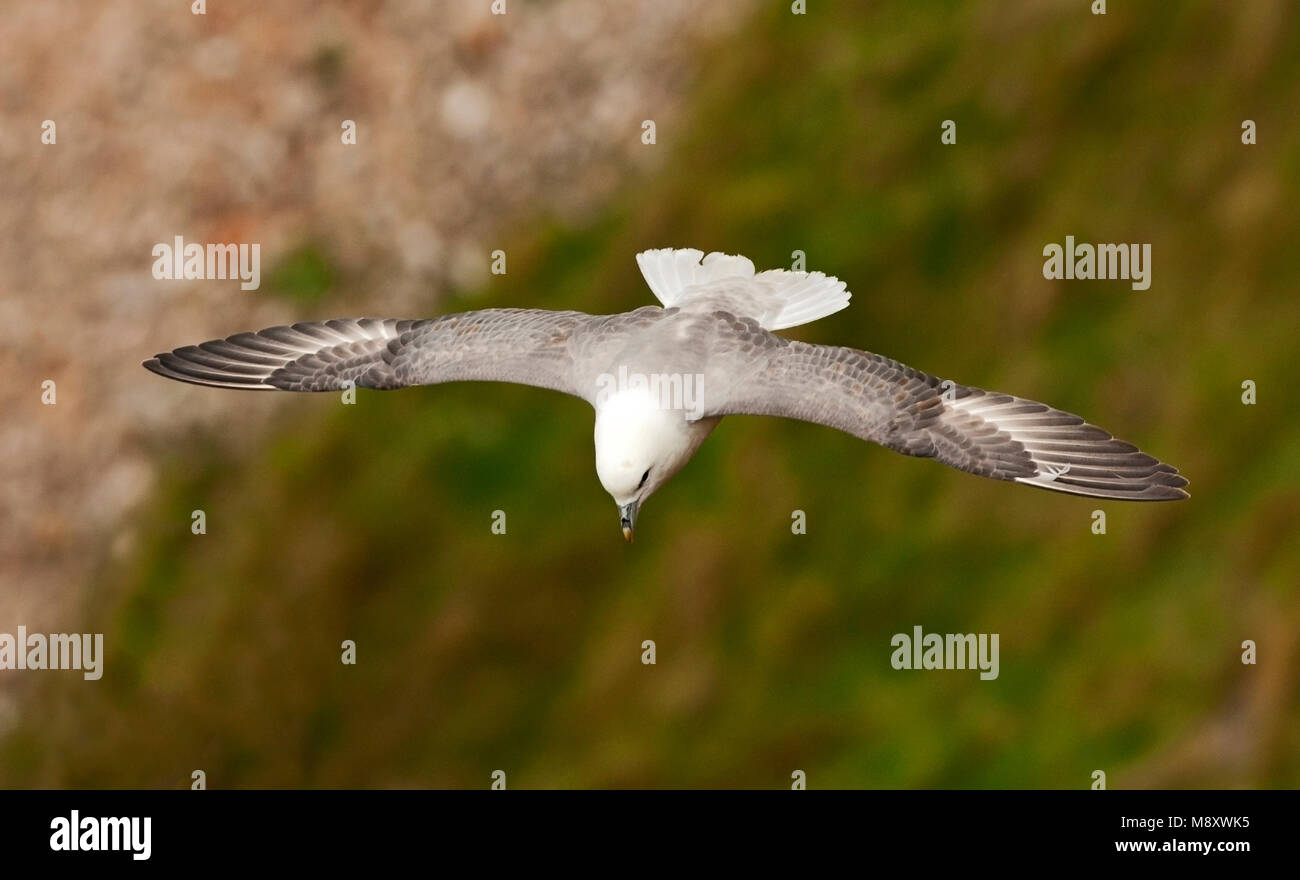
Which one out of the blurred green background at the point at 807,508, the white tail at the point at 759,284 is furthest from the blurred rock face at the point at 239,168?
the white tail at the point at 759,284

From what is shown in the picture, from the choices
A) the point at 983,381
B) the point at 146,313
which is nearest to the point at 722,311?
the point at 983,381

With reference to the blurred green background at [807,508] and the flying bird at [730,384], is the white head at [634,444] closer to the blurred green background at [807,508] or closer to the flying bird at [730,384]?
the flying bird at [730,384]

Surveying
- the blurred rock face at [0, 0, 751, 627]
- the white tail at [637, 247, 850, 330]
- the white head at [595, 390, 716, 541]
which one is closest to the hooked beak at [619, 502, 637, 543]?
the white head at [595, 390, 716, 541]

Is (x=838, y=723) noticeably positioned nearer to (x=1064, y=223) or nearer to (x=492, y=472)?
(x=492, y=472)

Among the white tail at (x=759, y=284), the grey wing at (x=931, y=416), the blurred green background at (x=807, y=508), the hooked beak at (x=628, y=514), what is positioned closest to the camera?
the grey wing at (x=931, y=416)

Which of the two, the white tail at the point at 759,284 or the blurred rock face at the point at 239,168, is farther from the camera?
the blurred rock face at the point at 239,168

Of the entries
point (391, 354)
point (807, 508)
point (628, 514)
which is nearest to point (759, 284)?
point (628, 514)

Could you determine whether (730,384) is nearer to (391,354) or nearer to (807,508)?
(391,354)
